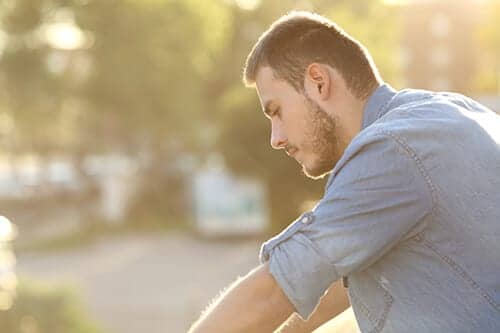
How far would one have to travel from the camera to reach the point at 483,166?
1.67m

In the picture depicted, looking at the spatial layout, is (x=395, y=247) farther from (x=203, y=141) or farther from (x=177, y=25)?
(x=203, y=141)

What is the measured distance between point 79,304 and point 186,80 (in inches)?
771

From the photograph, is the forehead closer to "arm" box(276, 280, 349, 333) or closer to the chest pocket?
the chest pocket

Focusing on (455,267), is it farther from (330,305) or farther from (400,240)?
(330,305)

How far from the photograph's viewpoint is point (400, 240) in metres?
1.63

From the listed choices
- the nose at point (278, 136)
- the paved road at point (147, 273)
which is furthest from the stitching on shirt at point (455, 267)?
the paved road at point (147, 273)

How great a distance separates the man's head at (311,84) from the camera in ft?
5.94

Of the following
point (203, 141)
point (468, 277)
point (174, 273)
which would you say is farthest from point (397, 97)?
point (203, 141)

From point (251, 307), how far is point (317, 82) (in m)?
0.47

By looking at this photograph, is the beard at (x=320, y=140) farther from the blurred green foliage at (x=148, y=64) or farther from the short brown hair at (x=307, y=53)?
the blurred green foliage at (x=148, y=64)

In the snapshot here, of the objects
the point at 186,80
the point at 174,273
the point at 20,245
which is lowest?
the point at 174,273

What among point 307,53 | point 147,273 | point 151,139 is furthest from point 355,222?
point 151,139

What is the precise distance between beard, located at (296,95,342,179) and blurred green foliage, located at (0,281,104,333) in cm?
699

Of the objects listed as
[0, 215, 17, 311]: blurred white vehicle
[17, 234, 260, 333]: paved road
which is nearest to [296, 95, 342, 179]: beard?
[0, 215, 17, 311]: blurred white vehicle
